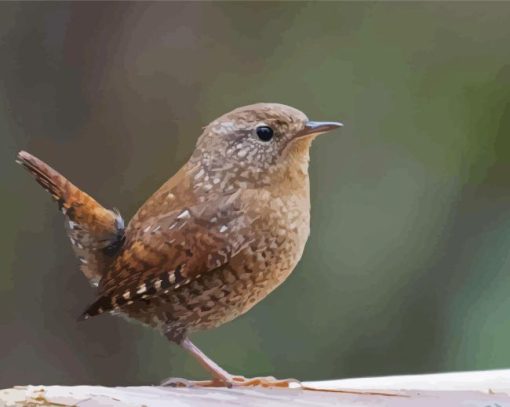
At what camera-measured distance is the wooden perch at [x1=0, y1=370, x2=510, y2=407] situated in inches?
48.4

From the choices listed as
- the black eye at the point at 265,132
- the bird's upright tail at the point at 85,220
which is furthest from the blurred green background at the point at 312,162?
the black eye at the point at 265,132

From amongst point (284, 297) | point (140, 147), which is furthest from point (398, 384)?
point (140, 147)

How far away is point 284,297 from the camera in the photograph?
2225 millimetres

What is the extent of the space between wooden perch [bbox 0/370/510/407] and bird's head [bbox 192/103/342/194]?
320 mm

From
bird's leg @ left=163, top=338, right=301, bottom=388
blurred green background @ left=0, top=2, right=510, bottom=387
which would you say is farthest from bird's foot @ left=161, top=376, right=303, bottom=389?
blurred green background @ left=0, top=2, right=510, bottom=387

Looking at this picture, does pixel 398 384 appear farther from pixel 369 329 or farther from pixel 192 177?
pixel 369 329

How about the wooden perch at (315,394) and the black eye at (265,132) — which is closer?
the wooden perch at (315,394)

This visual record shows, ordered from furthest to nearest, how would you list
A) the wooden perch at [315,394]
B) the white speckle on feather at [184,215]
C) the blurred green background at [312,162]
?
1. the blurred green background at [312,162]
2. the white speckle on feather at [184,215]
3. the wooden perch at [315,394]

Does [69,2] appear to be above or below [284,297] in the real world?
above

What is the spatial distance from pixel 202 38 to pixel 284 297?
68cm

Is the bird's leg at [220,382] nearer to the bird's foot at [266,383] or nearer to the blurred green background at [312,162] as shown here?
the bird's foot at [266,383]

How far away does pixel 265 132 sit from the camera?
1344 mm

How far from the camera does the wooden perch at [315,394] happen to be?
1.23 m

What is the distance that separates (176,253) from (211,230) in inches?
2.4
